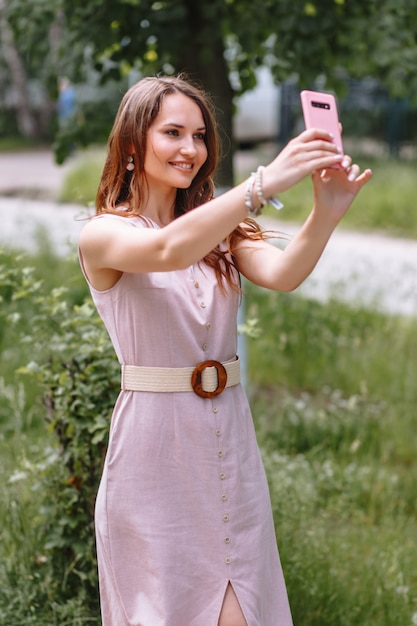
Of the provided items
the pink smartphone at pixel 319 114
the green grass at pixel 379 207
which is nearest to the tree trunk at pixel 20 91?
the green grass at pixel 379 207

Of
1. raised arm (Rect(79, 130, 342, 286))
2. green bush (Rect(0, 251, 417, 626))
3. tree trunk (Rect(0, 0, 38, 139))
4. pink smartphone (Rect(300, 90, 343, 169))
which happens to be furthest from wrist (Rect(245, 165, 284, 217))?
tree trunk (Rect(0, 0, 38, 139))

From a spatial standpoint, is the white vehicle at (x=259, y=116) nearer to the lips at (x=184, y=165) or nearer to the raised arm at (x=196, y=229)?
the lips at (x=184, y=165)

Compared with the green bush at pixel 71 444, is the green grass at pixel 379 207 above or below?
above

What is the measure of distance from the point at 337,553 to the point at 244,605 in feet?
4.00

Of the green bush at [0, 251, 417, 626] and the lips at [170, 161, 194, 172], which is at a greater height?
the lips at [170, 161, 194, 172]

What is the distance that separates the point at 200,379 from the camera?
2127 mm

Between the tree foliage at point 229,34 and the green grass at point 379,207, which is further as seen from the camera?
the green grass at point 379,207

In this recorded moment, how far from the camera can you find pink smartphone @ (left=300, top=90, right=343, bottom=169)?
1.89 metres

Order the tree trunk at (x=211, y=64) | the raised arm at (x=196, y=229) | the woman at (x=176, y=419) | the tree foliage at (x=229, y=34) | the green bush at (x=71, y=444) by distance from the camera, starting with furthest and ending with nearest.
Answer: the tree trunk at (x=211, y=64)
the tree foliage at (x=229, y=34)
the green bush at (x=71, y=444)
the woman at (x=176, y=419)
the raised arm at (x=196, y=229)

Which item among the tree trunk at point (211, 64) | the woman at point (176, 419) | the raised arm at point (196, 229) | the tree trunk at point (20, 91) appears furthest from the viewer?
the tree trunk at point (20, 91)

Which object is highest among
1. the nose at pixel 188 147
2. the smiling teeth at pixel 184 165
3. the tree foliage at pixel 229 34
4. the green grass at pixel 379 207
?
the tree foliage at pixel 229 34

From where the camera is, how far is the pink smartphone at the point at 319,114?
1895 mm

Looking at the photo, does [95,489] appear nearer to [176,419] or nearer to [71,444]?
[71,444]

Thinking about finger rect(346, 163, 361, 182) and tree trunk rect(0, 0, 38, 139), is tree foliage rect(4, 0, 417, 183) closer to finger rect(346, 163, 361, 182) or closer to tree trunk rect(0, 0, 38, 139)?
finger rect(346, 163, 361, 182)
